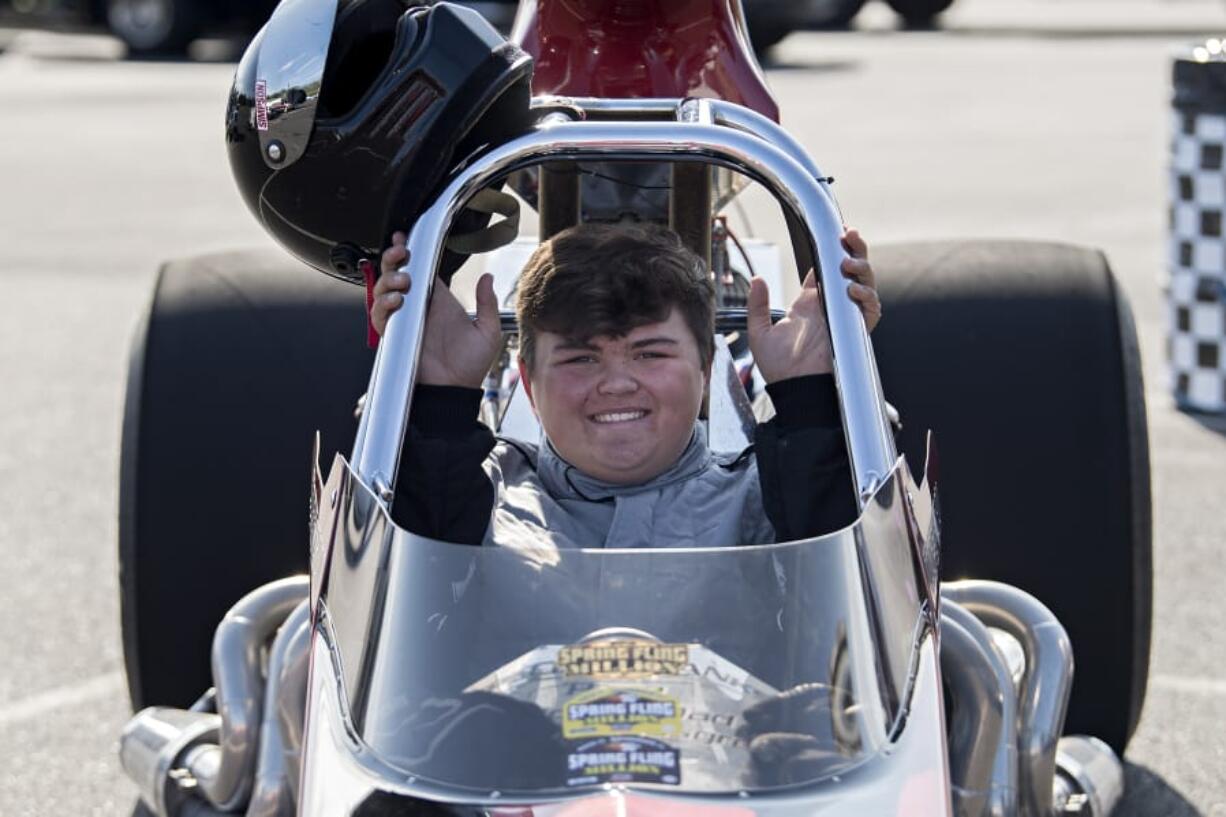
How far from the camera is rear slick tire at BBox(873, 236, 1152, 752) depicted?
3.92m

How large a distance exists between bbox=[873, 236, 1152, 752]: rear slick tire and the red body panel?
1.56 ft

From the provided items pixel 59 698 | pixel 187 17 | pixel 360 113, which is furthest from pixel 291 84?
pixel 187 17

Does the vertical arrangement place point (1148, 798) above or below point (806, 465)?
below

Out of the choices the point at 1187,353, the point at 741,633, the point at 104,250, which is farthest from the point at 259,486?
the point at 104,250

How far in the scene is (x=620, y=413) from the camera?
10.1ft

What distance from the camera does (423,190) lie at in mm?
3227

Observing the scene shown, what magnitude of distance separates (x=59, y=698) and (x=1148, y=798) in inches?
83.6

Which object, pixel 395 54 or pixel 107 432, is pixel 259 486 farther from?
pixel 107 432

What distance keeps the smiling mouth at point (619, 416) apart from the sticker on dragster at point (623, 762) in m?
0.68

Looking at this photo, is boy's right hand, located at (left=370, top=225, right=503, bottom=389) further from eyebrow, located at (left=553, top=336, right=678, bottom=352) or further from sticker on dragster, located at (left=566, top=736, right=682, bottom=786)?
sticker on dragster, located at (left=566, top=736, right=682, bottom=786)

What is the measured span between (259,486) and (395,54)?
102 cm

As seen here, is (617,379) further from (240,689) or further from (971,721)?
(240,689)

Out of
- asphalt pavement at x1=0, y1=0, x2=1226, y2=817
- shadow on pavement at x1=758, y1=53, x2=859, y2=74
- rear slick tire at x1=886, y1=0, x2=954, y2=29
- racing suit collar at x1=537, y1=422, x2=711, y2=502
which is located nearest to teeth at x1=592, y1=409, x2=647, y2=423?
racing suit collar at x1=537, y1=422, x2=711, y2=502

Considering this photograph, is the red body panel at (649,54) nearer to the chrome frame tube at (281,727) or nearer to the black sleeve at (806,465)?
the black sleeve at (806,465)
